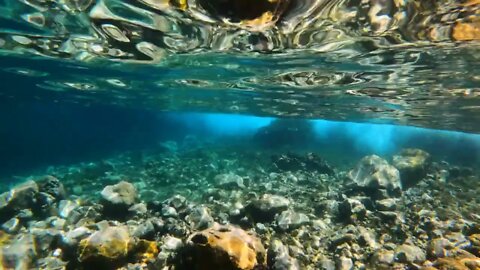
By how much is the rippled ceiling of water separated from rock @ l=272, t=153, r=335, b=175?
12.8ft

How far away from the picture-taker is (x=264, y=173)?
19.3 meters

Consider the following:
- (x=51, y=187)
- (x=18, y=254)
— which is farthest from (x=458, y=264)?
(x=51, y=187)

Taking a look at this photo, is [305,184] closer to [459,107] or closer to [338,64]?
[338,64]

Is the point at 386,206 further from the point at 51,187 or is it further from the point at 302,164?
the point at 51,187

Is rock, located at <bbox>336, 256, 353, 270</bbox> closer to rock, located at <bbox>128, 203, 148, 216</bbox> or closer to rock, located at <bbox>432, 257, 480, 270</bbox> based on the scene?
rock, located at <bbox>432, 257, 480, 270</bbox>

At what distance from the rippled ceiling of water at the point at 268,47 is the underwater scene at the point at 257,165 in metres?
0.07

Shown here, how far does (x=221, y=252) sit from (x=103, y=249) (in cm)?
285

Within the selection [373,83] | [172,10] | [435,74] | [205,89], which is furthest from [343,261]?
[205,89]

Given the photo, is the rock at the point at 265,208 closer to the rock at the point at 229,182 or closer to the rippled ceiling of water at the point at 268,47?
the rippled ceiling of water at the point at 268,47

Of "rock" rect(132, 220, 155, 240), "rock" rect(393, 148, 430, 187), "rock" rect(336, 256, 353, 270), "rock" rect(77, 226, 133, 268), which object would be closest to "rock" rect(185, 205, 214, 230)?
"rock" rect(132, 220, 155, 240)

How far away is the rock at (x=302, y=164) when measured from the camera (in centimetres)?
2042

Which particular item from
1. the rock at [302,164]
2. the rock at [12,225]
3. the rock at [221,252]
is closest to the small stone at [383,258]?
the rock at [221,252]

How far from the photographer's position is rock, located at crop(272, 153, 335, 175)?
20.4 meters

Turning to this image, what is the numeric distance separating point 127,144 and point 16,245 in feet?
123
